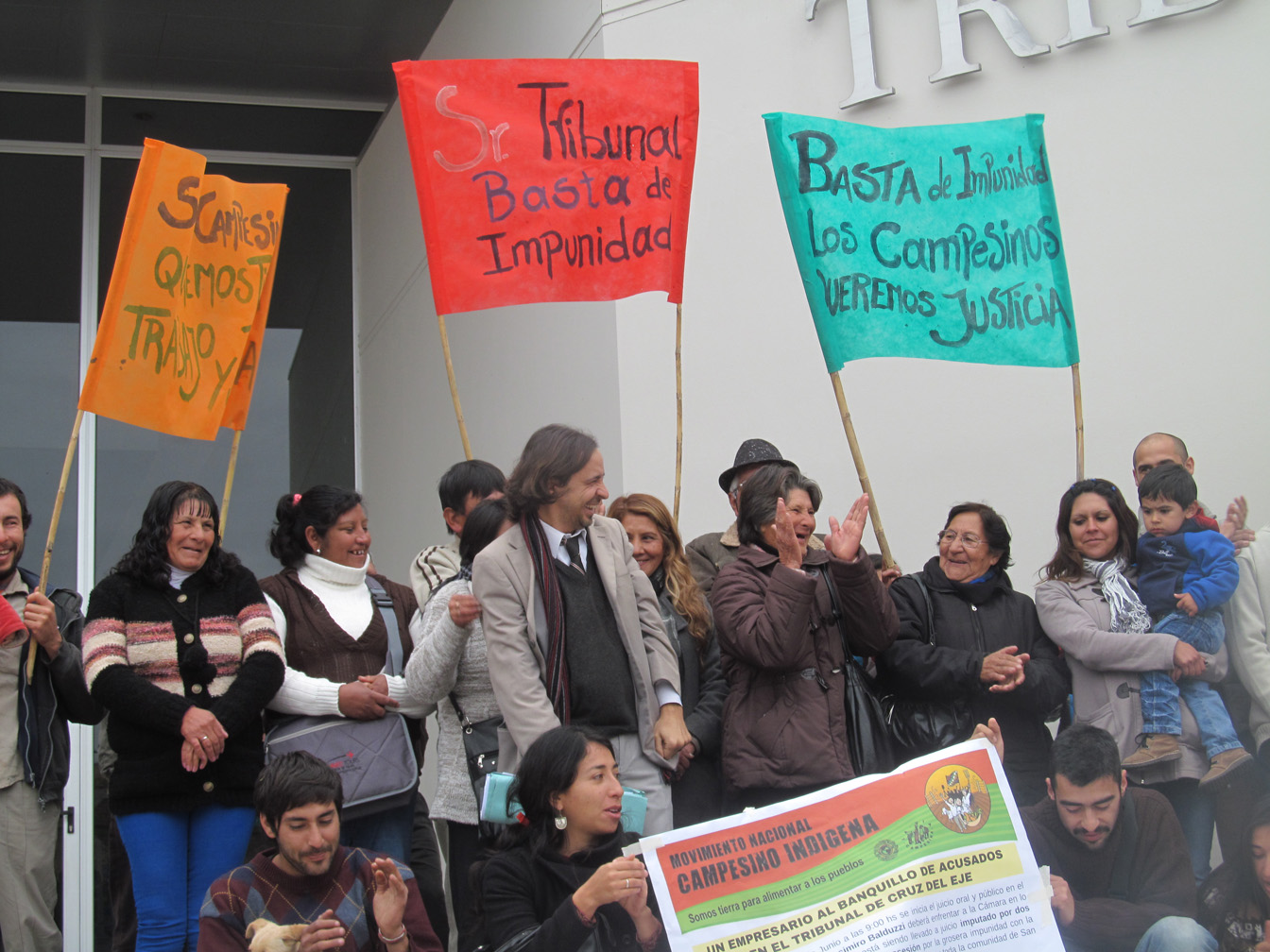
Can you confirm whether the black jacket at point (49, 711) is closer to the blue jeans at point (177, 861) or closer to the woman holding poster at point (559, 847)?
the blue jeans at point (177, 861)

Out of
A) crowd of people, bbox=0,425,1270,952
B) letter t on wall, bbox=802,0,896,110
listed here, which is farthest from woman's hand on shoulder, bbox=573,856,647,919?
letter t on wall, bbox=802,0,896,110

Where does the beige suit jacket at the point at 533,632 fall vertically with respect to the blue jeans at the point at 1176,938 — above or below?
above

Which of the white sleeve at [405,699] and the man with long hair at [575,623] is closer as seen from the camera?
the man with long hair at [575,623]

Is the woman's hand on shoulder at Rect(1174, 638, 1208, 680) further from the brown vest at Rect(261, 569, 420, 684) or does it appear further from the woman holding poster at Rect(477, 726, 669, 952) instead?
the brown vest at Rect(261, 569, 420, 684)

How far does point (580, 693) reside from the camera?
3688 mm

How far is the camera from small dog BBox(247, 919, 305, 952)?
3229 millimetres

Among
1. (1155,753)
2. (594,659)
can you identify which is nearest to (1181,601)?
(1155,753)

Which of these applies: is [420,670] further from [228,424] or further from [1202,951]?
[1202,951]

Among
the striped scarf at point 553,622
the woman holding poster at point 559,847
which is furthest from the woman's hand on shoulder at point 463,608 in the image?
the woman holding poster at point 559,847

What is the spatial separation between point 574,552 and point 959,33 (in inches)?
138

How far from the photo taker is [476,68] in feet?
16.2

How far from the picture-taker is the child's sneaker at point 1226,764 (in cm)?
407

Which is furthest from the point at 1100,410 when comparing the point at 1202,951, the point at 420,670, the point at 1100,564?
the point at 420,670

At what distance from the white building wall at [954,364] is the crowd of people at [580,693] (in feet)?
3.35
